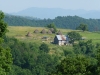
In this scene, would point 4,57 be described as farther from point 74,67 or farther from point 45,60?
point 45,60

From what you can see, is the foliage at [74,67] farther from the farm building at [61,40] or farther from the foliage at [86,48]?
the farm building at [61,40]

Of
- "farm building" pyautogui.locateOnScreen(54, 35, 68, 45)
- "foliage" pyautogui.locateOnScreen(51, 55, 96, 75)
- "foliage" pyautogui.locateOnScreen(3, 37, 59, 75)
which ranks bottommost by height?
"foliage" pyautogui.locateOnScreen(3, 37, 59, 75)

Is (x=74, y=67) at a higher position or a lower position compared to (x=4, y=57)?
lower

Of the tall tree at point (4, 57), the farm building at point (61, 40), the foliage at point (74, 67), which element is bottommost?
the farm building at point (61, 40)

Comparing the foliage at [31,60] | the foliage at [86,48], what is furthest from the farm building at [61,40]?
the foliage at [31,60]

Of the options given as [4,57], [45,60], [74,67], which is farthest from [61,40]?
[4,57]

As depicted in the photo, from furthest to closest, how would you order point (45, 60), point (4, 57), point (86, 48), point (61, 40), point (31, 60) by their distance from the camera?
point (61, 40) → point (86, 48) → point (31, 60) → point (45, 60) → point (4, 57)

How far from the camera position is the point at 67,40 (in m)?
124

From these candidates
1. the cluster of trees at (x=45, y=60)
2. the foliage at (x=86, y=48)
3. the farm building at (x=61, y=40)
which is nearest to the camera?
the cluster of trees at (x=45, y=60)

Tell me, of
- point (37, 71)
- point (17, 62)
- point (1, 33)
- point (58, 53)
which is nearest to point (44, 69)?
point (37, 71)

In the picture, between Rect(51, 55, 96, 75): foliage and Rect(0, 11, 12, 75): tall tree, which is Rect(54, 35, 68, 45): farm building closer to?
Rect(51, 55, 96, 75): foliage

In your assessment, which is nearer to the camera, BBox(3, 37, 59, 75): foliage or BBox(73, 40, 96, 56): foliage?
BBox(3, 37, 59, 75): foliage

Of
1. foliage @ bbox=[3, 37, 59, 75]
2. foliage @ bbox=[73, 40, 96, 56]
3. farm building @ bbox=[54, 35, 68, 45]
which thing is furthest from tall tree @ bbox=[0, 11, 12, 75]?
farm building @ bbox=[54, 35, 68, 45]

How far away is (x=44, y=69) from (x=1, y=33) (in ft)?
187
